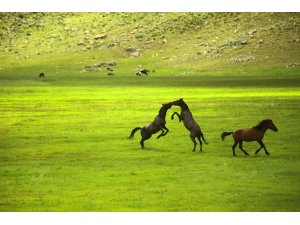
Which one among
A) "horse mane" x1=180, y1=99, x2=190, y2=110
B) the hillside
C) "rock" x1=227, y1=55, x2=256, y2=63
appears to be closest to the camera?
"horse mane" x1=180, y1=99, x2=190, y2=110

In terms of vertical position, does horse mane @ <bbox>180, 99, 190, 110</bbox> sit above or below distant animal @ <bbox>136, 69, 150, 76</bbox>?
below

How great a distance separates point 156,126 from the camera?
45.2ft

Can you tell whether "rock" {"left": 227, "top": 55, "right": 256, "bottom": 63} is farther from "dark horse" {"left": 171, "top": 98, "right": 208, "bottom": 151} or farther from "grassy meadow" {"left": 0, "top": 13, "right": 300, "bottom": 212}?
"dark horse" {"left": 171, "top": 98, "right": 208, "bottom": 151}

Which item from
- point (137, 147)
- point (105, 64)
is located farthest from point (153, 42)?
point (137, 147)

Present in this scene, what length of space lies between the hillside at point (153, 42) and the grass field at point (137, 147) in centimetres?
25

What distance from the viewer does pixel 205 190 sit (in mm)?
12398

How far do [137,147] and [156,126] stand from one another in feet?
1.56

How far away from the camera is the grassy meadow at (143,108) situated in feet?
40.4

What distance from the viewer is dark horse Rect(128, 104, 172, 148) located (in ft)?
44.9

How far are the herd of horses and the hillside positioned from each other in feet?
2.90

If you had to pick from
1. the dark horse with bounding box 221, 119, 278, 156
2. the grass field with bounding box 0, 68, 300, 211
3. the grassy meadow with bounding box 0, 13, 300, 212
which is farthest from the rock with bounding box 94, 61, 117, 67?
the dark horse with bounding box 221, 119, 278, 156

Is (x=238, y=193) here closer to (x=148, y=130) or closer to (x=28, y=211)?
(x=148, y=130)

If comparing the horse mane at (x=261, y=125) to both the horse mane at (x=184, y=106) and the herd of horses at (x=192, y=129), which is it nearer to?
the herd of horses at (x=192, y=129)
